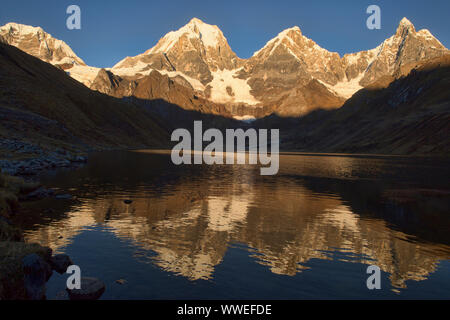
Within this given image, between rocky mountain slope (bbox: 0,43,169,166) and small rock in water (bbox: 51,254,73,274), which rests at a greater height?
rocky mountain slope (bbox: 0,43,169,166)

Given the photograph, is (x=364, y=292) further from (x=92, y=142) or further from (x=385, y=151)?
(x=385, y=151)

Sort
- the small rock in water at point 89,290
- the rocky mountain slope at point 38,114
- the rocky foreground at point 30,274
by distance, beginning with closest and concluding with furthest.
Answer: the rocky foreground at point 30,274 → the small rock in water at point 89,290 → the rocky mountain slope at point 38,114

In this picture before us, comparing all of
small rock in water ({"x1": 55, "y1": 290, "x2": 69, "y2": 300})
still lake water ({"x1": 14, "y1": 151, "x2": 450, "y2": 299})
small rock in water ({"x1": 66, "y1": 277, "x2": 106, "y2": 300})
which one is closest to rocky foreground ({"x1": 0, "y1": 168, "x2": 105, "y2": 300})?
small rock in water ({"x1": 66, "y1": 277, "x2": 106, "y2": 300})

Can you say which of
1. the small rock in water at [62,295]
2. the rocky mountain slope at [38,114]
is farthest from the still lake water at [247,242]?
the rocky mountain slope at [38,114]

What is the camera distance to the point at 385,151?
18688cm

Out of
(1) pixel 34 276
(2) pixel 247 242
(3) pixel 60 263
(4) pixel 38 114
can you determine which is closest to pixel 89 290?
(1) pixel 34 276

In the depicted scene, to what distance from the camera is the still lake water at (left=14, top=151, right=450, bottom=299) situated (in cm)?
1667

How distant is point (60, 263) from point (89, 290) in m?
3.97

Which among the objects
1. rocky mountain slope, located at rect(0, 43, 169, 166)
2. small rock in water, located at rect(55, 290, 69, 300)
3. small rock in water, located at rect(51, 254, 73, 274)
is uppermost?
rocky mountain slope, located at rect(0, 43, 169, 166)

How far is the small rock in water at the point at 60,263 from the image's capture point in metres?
17.2

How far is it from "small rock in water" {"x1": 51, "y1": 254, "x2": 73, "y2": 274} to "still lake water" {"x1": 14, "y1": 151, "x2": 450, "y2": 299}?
1.54 ft

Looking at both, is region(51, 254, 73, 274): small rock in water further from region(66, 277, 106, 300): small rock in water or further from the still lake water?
region(66, 277, 106, 300): small rock in water

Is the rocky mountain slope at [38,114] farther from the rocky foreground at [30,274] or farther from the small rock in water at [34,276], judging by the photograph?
the small rock in water at [34,276]

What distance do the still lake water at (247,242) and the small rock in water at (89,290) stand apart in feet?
1.81
